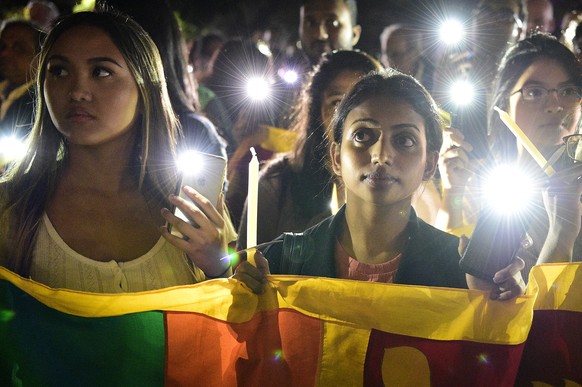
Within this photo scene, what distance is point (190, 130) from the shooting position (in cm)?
279

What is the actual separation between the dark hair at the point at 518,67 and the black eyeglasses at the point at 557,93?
0.13 ft

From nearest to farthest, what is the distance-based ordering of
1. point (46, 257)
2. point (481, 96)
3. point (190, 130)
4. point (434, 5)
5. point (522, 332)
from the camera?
point (522, 332) < point (46, 257) < point (190, 130) < point (481, 96) < point (434, 5)

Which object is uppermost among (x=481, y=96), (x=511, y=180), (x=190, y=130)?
(x=481, y=96)

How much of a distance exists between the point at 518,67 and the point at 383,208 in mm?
1051

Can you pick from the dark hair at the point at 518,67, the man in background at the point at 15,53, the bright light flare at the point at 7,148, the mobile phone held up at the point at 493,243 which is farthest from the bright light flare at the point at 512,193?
the man in background at the point at 15,53

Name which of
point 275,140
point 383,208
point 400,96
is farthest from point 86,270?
point 275,140

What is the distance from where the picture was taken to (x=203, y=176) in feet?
6.91

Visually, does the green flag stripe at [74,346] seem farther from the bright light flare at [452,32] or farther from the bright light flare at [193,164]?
the bright light flare at [452,32]

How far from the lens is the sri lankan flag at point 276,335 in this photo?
1969 millimetres

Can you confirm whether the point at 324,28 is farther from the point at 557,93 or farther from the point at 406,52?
the point at 557,93

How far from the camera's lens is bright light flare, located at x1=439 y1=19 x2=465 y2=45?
4.02m

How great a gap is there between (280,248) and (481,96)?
5.62ft

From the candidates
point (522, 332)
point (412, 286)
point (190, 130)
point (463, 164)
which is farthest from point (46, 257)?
point (463, 164)

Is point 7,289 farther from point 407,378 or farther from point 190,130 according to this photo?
point 407,378
